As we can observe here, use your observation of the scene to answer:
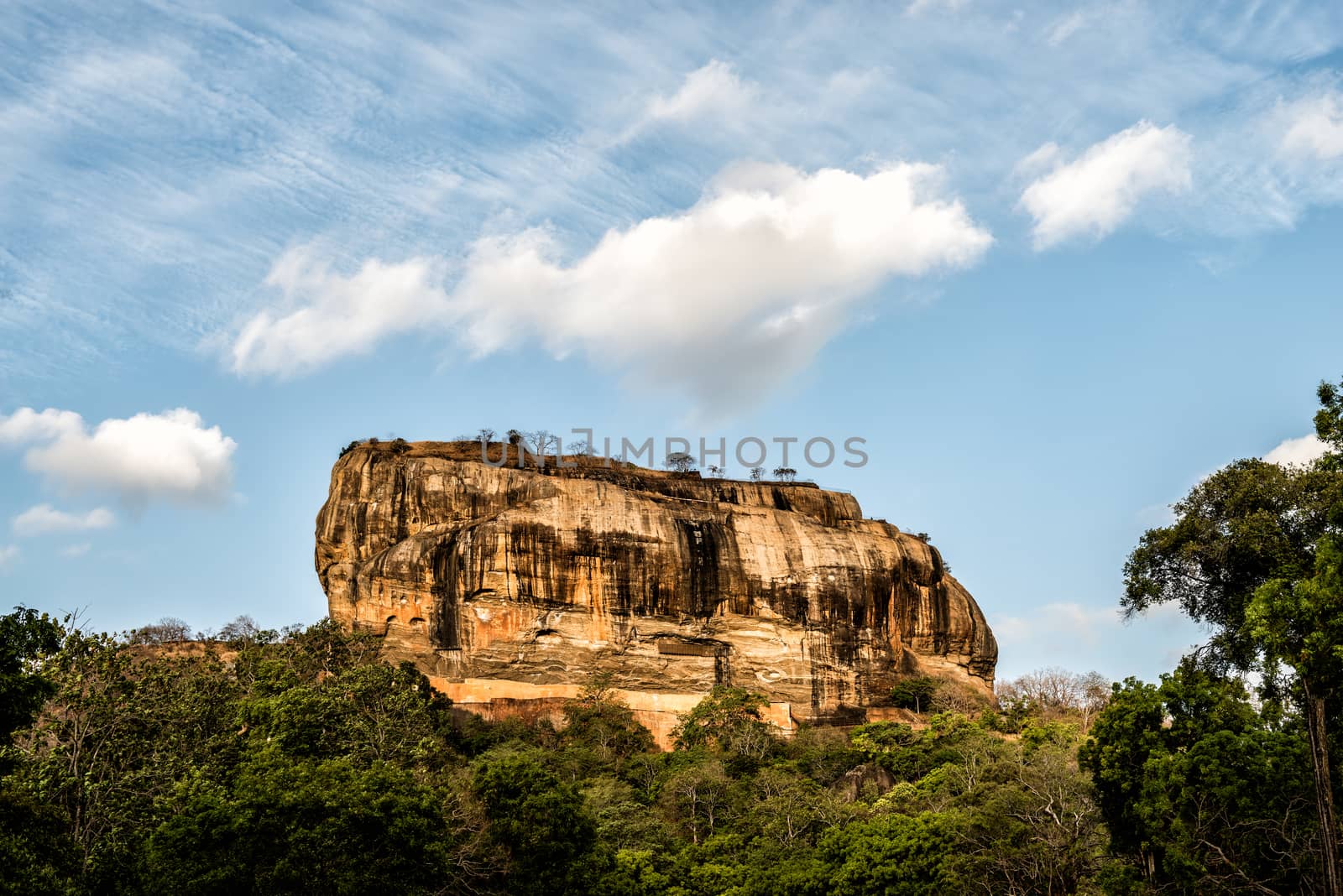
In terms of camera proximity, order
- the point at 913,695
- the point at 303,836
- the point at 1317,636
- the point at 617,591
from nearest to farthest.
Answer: the point at 1317,636, the point at 303,836, the point at 617,591, the point at 913,695

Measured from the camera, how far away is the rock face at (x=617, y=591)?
6388 cm

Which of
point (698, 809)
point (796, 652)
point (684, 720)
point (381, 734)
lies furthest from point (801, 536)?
point (381, 734)

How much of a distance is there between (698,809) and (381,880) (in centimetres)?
1753

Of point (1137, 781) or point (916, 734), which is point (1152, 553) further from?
point (916, 734)

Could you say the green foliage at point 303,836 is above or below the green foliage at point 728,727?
below

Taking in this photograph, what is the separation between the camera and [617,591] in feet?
217

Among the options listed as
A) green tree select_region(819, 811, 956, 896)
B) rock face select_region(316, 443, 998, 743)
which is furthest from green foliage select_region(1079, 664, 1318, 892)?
rock face select_region(316, 443, 998, 743)

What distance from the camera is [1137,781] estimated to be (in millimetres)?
26578

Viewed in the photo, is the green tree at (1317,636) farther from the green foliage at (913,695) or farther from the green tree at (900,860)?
the green foliage at (913,695)

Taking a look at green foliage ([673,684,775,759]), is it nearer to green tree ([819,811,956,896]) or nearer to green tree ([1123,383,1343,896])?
green tree ([819,811,956,896])

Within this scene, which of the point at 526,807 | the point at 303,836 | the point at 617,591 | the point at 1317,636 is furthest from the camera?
the point at 617,591

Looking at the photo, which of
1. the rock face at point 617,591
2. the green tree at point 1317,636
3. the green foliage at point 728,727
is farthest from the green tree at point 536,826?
the rock face at point 617,591

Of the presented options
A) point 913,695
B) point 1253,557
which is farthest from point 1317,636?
point 913,695

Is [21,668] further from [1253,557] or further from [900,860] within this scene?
[1253,557]
